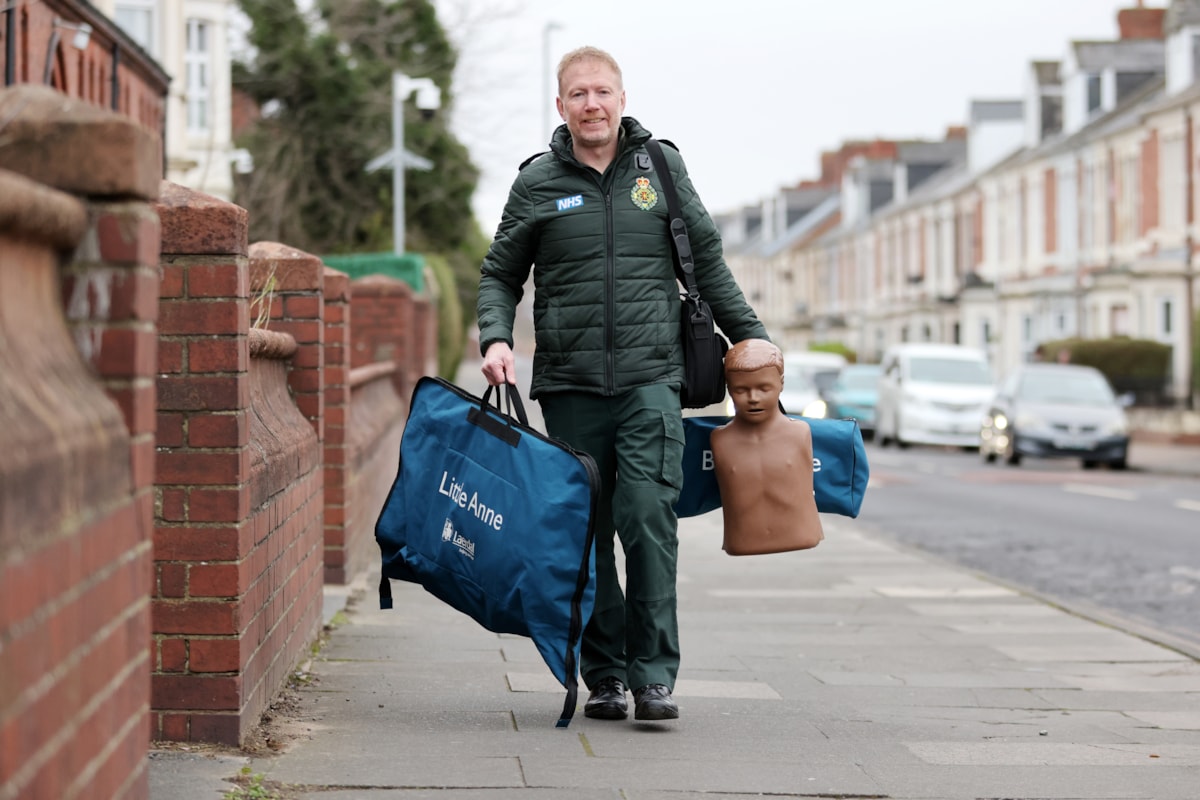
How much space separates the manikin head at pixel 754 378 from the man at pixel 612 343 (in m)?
0.18

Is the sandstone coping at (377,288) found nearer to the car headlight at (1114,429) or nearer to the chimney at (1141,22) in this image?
the car headlight at (1114,429)

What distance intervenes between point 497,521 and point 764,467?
2.98 feet

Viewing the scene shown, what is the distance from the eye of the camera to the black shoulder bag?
5.39 m

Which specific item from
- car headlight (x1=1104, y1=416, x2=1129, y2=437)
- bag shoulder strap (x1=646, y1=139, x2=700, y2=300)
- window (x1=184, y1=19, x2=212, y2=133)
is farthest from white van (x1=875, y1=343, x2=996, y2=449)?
bag shoulder strap (x1=646, y1=139, x2=700, y2=300)

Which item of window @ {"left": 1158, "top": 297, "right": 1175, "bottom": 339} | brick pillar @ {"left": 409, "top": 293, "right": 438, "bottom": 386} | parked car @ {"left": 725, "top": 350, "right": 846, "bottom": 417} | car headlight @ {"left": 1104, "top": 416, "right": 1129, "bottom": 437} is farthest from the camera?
window @ {"left": 1158, "top": 297, "right": 1175, "bottom": 339}

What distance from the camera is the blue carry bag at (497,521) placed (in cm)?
500

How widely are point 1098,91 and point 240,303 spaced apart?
46321mm

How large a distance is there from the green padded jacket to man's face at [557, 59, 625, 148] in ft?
0.33

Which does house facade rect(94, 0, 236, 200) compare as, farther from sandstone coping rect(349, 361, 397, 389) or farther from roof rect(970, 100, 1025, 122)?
roof rect(970, 100, 1025, 122)

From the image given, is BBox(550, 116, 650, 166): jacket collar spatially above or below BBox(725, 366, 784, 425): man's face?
above

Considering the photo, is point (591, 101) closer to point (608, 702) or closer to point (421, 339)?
point (608, 702)

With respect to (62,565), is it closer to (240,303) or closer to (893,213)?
(240,303)

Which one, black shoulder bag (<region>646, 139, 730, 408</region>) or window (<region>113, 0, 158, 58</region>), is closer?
black shoulder bag (<region>646, 139, 730, 408</region>)

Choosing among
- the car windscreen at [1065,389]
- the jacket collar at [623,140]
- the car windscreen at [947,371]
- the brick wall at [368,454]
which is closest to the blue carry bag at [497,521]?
the jacket collar at [623,140]
